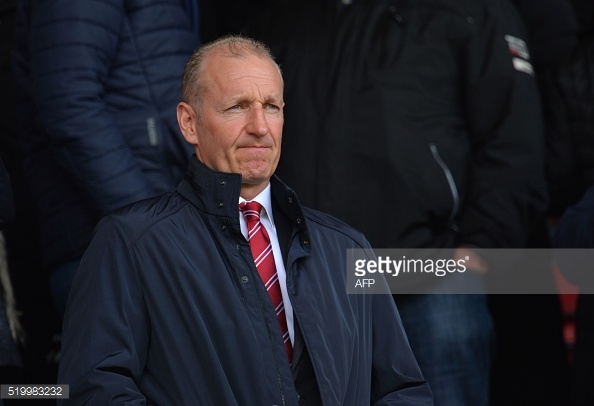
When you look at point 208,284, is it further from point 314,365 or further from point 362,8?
point 362,8

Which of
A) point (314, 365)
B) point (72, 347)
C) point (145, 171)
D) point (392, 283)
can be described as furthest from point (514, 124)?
point (72, 347)

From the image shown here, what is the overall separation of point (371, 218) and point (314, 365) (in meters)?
0.96

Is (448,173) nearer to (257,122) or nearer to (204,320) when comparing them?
(257,122)

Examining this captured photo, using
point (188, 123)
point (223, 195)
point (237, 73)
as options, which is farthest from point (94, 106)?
point (223, 195)

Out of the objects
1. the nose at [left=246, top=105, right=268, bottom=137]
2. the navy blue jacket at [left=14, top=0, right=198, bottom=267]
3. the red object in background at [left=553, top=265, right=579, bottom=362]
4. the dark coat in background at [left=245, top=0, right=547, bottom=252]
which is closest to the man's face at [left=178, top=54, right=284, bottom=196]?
the nose at [left=246, top=105, right=268, bottom=137]

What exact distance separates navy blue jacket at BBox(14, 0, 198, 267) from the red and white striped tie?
1.97 feet

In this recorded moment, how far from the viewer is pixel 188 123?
250cm

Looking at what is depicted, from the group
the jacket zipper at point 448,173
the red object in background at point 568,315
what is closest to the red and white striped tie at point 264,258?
the jacket zipper at point 448,173

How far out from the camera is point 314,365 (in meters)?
2.27

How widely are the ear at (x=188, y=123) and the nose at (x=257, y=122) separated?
0.13 metres

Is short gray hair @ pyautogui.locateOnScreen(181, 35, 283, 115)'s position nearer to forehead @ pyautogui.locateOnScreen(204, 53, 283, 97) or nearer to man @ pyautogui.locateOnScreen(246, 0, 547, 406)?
forehead @ pyautogui.locateOnScreen(204, 53, 283, 97)

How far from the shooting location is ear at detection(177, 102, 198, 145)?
2.49m

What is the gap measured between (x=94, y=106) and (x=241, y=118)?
2.11 feet

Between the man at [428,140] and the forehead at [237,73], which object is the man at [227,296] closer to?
the forehead at [237,73]
